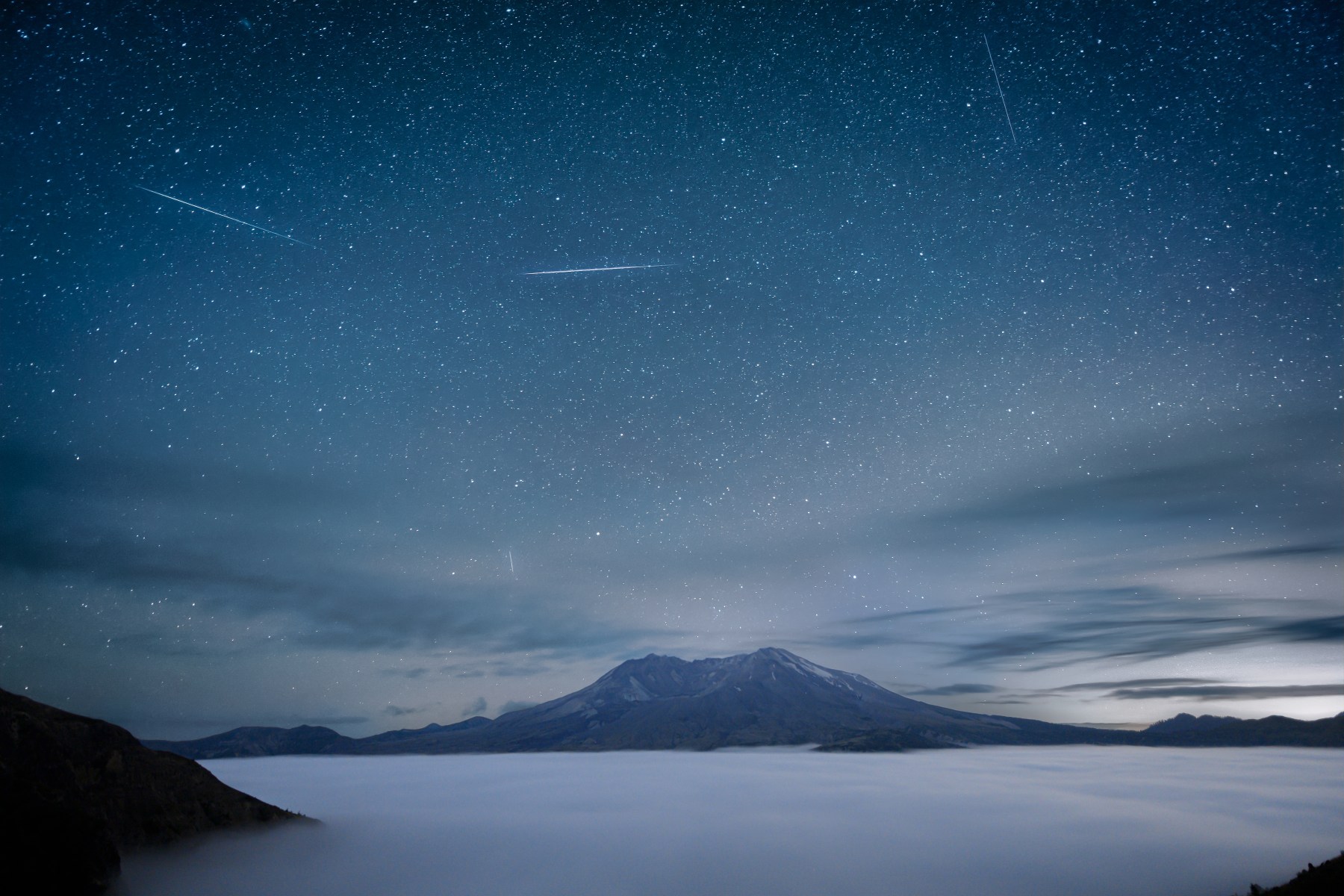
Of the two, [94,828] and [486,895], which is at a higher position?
[94,828]

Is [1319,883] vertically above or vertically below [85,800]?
above

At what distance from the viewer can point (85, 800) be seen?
232 ft

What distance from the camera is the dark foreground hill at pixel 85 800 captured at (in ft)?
172

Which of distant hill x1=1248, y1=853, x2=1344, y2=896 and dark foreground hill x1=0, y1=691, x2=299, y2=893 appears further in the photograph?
dark foreground hill x1=0, y1=691, x2=299, y2=893

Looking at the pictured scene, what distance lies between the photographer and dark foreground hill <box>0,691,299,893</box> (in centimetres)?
5253

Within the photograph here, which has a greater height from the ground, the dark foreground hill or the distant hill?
the distant hill

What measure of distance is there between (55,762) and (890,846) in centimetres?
17537

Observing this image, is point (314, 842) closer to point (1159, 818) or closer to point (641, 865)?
point (641, 865)

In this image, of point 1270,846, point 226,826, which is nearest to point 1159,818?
point 1270,846

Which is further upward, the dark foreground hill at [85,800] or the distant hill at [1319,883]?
the distant hill at [1319,883]

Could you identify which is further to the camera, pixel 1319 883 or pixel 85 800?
pixel 85 800

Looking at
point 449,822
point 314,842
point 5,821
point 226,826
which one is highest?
point 5,821

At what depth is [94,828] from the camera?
60.7m

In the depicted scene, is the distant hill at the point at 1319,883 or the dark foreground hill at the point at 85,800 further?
the dark foreground hill at the point at 85,800
